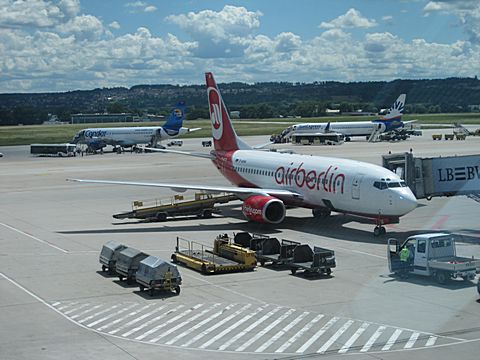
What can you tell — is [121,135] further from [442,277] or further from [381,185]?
[442,277]

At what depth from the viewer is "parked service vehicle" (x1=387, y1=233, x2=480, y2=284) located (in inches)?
1131

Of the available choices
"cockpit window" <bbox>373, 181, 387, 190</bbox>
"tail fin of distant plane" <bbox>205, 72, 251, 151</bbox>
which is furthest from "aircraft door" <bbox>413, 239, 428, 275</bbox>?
"tail fin of distant plane" <bbox>205, 72, 251, 151</bbox>

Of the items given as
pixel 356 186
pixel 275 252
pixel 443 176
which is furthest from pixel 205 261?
pixel 443 176

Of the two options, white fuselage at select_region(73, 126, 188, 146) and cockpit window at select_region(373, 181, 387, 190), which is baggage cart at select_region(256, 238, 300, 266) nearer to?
cockpit window at select_region(373, 181, 387, 190)

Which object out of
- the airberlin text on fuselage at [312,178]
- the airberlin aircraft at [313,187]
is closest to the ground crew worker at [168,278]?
the airberlin aircraft at [313,187]

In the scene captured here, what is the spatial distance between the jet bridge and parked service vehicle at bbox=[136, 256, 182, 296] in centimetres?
1946

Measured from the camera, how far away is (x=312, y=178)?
43312 millimetres

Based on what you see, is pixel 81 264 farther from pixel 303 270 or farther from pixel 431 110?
pixel 431 110

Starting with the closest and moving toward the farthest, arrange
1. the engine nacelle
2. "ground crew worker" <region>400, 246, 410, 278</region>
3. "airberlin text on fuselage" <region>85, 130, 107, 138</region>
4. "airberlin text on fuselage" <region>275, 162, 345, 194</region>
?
"ground crew worker" <region>400, 246, 410, 278</region> → "airberlin text on fuselage" <region>275, 162, 345, 194</region> → "airberlin text on fuselage" <region>85, 130, 107, 138</region> → the engine nacelle

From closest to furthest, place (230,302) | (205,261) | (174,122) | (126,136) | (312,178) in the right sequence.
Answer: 1. (230,302)
2. (205,261)
3. (312,178)
4. (126,136)
5. (174,122)

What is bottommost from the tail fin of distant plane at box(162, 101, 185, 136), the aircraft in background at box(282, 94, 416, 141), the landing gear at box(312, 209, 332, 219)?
the landing gear at box(312, 209, 332, 219)

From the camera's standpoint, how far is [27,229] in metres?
45.6

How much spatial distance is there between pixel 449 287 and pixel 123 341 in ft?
42.4

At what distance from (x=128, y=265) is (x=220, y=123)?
26116mm
